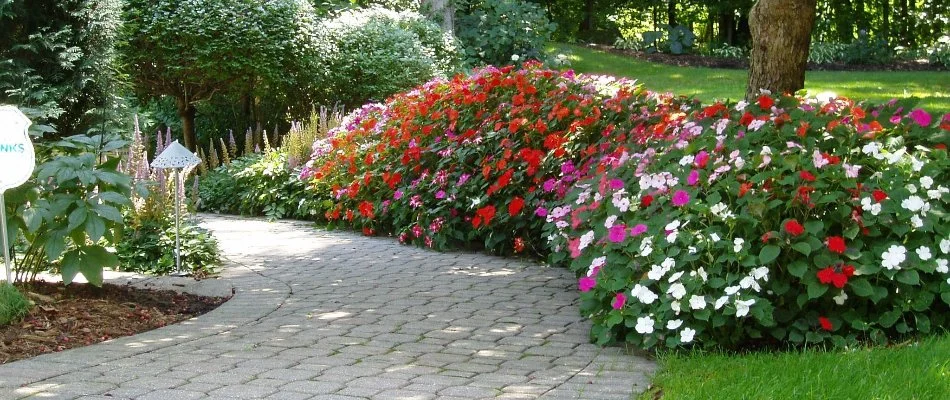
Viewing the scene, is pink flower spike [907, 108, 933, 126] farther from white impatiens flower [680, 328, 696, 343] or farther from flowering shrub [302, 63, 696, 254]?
white impatiens flower [680, 328, 696, 343]

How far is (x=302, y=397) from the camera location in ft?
12.3

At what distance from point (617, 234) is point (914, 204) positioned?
4.23 ft

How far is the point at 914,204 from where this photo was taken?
14.1 ft

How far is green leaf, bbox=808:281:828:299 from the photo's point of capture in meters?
4.11

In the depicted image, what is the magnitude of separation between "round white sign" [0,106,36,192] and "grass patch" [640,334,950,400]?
3.20 metres

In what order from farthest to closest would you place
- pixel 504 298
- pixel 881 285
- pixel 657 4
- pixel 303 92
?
1. pixel 657 4
2. pixel 303 92
3. pixel 504 298
4. pixel 881 285

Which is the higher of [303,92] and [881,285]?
[303,92]

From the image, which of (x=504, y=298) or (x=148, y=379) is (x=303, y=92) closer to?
(x=504, y=298)

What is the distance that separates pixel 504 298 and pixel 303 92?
9.64 meters

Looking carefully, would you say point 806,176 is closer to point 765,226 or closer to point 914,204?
point 765,226

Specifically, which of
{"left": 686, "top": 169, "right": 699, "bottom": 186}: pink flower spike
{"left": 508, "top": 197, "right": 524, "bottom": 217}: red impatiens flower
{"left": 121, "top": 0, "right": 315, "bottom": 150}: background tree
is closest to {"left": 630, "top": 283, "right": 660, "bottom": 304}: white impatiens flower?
{"left": 686, "top": 169, "right": 699, "bottom": 186}: pink flower spike

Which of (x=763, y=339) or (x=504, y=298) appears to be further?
(x=504, y=298)

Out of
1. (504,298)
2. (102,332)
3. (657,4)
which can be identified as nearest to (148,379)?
(102,332)

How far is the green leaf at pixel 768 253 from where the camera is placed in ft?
13.5
